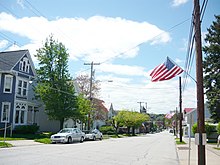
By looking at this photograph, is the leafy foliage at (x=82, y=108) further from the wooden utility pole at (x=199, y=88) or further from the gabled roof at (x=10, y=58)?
the wooden utility pole at (x=199, y=88)

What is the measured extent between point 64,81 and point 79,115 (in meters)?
4.72

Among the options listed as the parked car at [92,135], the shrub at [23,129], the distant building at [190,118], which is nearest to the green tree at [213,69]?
the distant building at [190,118]

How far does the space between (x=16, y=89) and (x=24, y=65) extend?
3644 mm

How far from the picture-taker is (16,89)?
118 feet

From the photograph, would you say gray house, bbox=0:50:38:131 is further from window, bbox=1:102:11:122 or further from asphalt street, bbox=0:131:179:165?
asphalt street, bbox=0:131:179:165

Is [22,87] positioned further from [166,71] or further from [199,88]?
[199,88]

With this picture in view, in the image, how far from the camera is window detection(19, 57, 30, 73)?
37.3m

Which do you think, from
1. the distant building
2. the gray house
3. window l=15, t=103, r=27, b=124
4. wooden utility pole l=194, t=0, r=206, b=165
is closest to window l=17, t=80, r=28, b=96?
the gray house

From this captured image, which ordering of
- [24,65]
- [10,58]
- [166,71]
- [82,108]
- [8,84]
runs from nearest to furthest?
1. [166,71]
2. [8,84]
3. [10,58]
4. [24,65]
5. [82,108]

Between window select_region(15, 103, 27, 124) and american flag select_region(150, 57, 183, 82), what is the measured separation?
81.5 ft

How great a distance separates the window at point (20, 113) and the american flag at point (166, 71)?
24833 mm

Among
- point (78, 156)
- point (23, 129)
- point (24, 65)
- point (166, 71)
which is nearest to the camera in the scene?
point (166, 71)

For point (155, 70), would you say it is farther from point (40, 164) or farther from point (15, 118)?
point (15, 118)

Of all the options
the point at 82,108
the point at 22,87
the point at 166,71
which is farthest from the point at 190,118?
the point at 22,87
